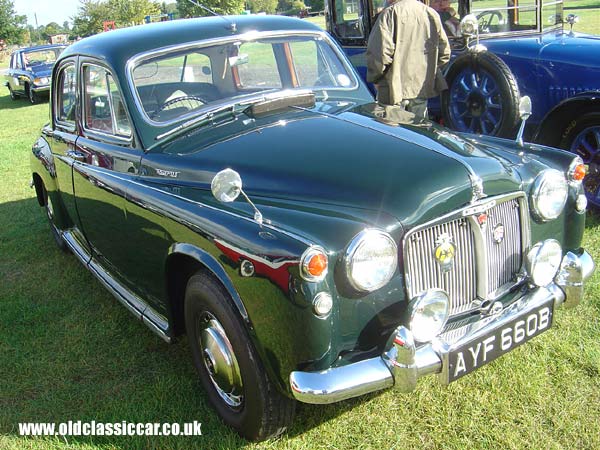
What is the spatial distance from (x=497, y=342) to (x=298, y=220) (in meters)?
1.00

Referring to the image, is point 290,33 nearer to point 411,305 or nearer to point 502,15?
point 411,305

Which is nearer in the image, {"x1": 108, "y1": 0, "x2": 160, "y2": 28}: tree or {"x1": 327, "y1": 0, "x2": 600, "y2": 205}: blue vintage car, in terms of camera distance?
{"x1": 327, "y1": 0, "x2": 600, "y2": 205}: blue vintage car

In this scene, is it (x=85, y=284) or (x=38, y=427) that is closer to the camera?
(x=38, y=427)

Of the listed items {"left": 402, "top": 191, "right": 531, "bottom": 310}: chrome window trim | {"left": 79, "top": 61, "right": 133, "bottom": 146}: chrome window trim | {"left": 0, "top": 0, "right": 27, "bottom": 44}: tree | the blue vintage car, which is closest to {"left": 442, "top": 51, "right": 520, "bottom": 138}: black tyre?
the blue vintage car

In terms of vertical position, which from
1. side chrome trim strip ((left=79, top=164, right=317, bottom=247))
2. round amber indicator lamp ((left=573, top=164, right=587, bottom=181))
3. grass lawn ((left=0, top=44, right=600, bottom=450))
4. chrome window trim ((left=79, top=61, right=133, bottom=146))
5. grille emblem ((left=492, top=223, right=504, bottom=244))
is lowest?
grass lawn ((left=0, top=44, right=600, bottom=450))

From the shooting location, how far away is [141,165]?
3283 millimetres

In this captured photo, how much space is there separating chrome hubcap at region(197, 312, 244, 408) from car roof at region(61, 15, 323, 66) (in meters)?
1.68

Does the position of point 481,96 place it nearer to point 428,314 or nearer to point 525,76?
point 525,76

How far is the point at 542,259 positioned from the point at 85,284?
3.42 metres

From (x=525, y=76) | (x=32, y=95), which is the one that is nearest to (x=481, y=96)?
(x=525, y=76)

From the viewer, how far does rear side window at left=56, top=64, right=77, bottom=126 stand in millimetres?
4225

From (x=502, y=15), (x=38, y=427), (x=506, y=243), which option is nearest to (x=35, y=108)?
(x=502, y=15)

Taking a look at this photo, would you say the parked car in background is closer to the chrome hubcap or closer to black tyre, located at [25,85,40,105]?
black tyre, located at [25,85,40,105]

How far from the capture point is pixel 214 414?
2934mm
